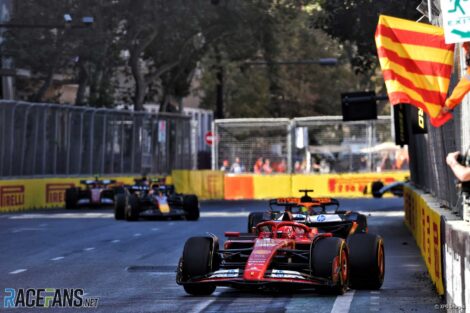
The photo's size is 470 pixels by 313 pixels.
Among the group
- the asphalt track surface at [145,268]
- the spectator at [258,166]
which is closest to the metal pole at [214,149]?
the spectator at [258,166]

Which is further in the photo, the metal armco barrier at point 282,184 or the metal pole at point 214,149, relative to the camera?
the metal pole at point 214,149

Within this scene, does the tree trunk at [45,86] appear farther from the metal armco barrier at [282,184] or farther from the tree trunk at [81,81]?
the metal armco barrier at [282,184]

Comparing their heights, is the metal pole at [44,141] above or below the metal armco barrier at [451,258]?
above

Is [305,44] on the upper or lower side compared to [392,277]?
upper

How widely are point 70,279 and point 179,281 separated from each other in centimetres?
278

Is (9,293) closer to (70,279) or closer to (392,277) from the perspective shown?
(70,279)

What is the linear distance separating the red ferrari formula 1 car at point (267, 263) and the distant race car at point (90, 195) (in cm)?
2450

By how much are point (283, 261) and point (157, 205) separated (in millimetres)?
17334

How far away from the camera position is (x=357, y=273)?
14.8 metres

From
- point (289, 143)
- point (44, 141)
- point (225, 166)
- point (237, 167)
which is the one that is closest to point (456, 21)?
point (44, 141)

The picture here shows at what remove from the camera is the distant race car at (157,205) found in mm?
31641

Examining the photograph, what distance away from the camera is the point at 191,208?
31906 millimetres

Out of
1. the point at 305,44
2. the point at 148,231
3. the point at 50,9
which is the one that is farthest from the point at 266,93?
the point at 148,231

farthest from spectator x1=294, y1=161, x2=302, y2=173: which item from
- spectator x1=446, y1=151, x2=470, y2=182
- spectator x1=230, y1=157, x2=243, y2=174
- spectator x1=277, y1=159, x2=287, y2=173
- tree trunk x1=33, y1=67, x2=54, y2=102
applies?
spectator x1=446, y1=151, x2=470, y2=182
